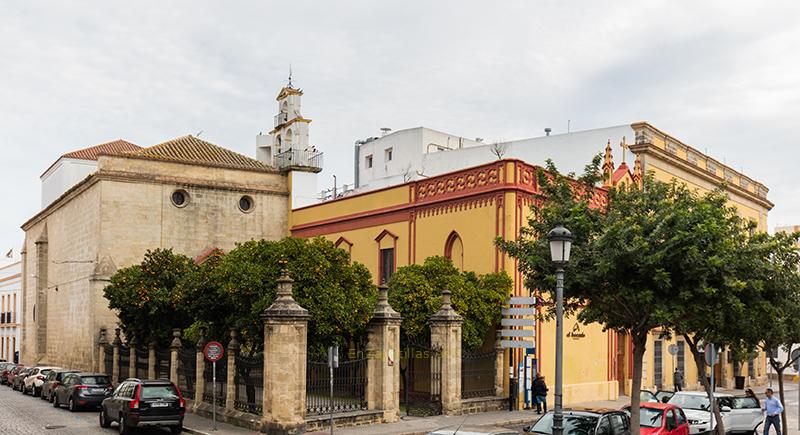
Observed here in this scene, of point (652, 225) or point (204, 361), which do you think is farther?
point (204, 361)

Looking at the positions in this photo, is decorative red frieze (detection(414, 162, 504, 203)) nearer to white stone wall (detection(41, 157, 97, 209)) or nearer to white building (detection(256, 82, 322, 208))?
white building (detection(256, 82, 322, 208))

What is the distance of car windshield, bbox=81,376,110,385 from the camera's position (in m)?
27.6

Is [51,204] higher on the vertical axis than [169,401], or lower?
higher

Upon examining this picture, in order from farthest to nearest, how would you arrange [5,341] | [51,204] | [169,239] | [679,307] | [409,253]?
1. [5,341]
2. [51,204]
3. [169,239]
4. [409,253]
5. [679,307]

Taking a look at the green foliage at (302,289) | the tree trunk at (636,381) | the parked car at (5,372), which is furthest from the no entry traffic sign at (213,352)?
the parked car at (5,372)

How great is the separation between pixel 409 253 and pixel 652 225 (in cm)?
1662

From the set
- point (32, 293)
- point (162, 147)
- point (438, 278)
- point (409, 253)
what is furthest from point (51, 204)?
point (438, 278)

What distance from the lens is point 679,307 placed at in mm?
15531

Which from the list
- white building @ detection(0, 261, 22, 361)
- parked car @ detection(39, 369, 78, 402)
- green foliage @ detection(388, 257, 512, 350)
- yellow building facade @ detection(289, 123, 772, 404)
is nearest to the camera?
green foliage @ detection(388, 257, 512, 350)

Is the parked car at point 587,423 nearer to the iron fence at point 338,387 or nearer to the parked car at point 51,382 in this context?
the iron fence at point 338,387

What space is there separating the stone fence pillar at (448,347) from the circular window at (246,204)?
19.3 metres

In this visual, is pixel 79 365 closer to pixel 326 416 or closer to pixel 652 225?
pixel 326 416

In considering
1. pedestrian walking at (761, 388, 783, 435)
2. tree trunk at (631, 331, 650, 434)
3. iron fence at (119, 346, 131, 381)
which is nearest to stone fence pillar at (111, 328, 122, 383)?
iron fence at (119, 346, 131, 381)

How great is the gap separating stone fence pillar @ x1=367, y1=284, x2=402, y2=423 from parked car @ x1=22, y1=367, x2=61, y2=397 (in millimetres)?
16731
